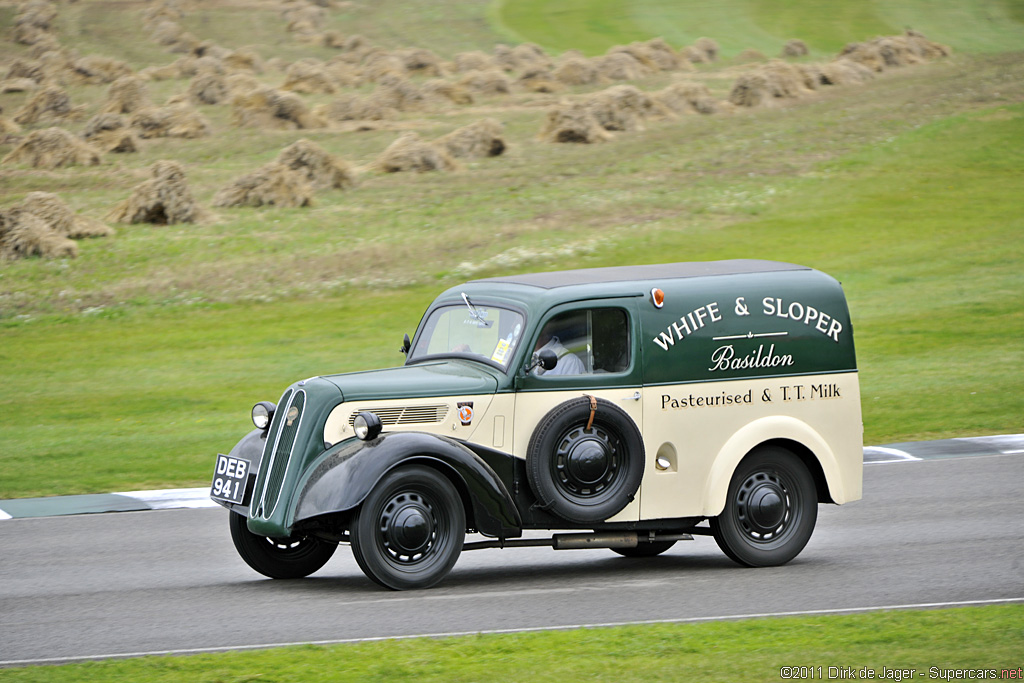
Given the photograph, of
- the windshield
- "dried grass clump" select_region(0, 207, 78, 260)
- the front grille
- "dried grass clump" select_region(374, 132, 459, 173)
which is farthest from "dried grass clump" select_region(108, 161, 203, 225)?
the front grille

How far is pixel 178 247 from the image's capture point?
96.0 ft

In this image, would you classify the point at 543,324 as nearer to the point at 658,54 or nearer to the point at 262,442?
the point at 262,442

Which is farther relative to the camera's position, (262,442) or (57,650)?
(262,442)

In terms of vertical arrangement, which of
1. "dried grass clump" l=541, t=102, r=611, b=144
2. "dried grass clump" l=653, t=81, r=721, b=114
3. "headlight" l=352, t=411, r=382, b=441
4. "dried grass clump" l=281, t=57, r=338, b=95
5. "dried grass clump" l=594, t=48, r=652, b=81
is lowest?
"headlight" l=352, t=411, r=382, b=441

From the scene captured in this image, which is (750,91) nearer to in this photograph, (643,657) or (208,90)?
(208,90)

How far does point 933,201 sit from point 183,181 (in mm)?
17741

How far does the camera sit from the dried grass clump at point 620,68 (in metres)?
49.7

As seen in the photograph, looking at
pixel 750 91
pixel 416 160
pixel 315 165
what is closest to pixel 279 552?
pixel 315 165

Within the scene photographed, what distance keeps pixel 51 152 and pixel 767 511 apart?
1185 inches

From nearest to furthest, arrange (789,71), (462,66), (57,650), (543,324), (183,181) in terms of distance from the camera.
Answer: (57,650)
(543,324)
(183,181)
(789,71)
(462,66)

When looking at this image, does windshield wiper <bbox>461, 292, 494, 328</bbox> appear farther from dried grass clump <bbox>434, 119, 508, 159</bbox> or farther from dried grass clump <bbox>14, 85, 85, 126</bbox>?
dried grass clump <bbox>14, 85, 85, 126</bbox>

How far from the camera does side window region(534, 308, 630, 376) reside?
1017 cm

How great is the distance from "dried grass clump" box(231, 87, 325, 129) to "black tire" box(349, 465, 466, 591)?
107 ft

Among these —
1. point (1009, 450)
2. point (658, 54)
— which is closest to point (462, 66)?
point (658, 54)
